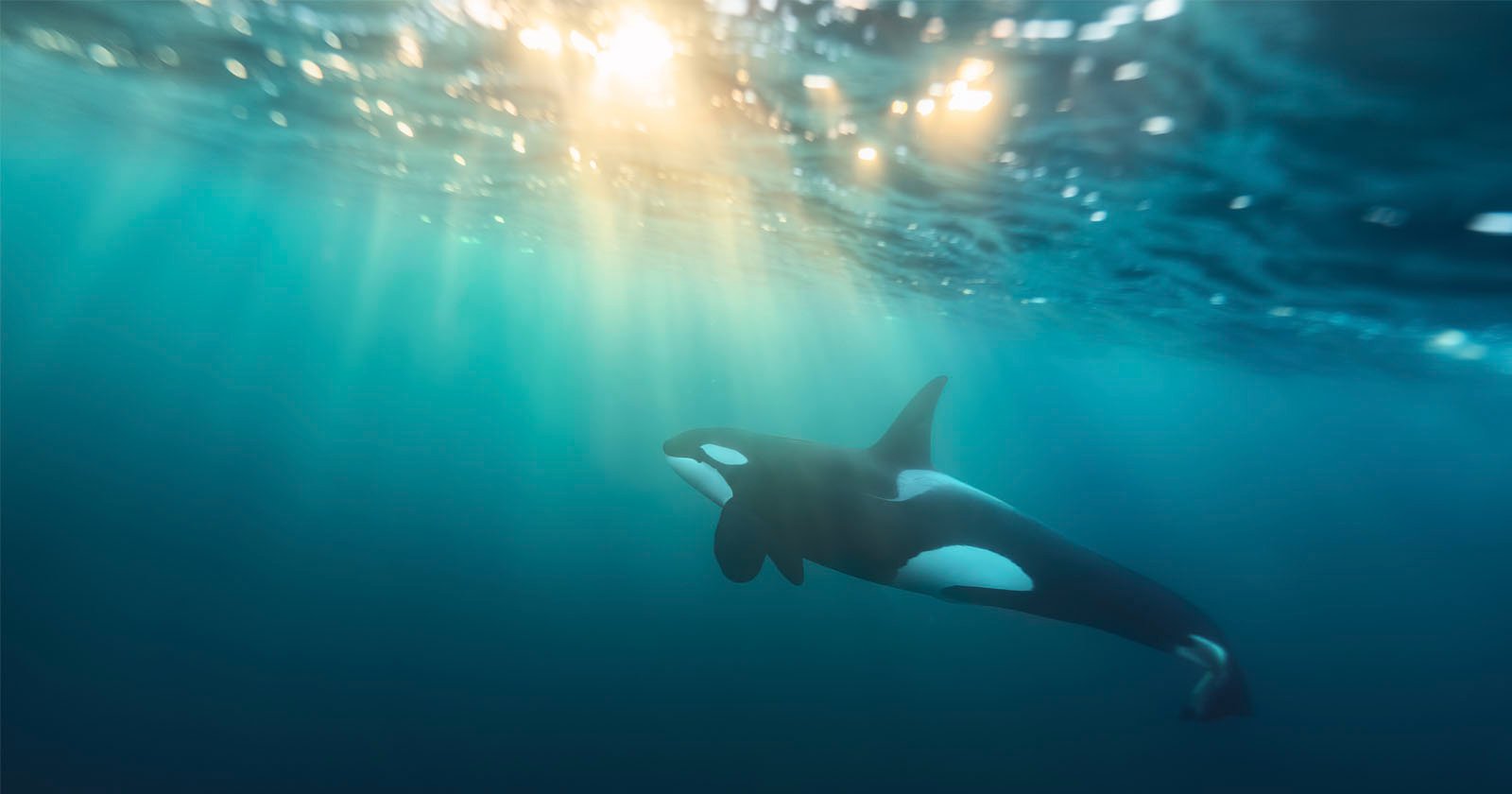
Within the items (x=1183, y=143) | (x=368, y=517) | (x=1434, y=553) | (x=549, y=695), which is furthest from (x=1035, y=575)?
(x=1434, y=553)

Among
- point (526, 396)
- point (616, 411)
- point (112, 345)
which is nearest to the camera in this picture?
point (112, 345)

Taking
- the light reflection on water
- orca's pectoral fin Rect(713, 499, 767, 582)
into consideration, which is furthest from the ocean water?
orca's pectoral fin Rect(713, 499, 767, 582)

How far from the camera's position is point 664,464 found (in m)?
30.8

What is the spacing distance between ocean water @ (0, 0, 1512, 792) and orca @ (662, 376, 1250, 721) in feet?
13.9

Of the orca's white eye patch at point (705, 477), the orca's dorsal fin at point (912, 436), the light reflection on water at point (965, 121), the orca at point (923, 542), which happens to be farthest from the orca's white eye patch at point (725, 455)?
the light reflection on water at point (965, 121)

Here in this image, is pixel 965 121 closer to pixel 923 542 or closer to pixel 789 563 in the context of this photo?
pixel 923 542

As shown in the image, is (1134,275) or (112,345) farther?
(112,345)

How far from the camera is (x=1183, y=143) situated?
834 centimetres

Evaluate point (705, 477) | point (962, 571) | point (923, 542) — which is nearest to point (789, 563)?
point (923, 542)

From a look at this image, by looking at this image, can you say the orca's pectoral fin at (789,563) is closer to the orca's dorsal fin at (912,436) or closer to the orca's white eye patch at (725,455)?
the orca's white eye patch at (725,455)

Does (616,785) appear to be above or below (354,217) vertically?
below

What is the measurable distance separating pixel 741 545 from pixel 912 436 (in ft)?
8.64

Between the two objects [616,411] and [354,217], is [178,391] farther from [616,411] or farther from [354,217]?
[616,411]

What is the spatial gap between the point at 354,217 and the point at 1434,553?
7707 cm
